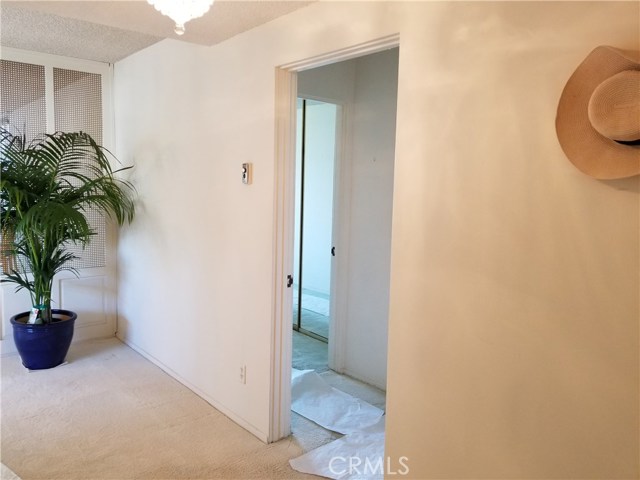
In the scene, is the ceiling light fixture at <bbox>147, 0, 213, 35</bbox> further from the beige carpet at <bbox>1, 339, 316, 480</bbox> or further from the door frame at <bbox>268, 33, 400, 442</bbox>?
the beige carpet at <bbox>1, 339, 316, 480</bbox>

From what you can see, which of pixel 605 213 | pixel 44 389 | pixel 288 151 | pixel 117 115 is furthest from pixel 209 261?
pixel 605 213

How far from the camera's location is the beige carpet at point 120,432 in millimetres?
2465

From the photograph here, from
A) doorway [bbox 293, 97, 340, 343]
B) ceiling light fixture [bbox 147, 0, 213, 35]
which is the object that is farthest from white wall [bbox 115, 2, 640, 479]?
doorway [bbox 293, 97, 340, 343]

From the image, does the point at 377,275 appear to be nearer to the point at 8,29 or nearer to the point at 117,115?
the point at 117,115

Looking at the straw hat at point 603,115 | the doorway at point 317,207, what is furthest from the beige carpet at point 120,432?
the doorway at point 317,207

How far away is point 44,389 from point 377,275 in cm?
223

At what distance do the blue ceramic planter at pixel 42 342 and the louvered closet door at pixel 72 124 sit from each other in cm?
47

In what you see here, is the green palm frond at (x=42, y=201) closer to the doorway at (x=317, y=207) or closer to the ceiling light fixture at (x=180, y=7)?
the ceiling light fixture at (x=180, y=7)

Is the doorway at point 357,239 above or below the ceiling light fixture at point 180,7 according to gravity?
below

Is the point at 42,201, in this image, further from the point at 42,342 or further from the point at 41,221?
the point at 42,342

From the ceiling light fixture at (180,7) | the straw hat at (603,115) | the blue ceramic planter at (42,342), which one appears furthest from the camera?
the blue ceramic planter at (42,342)

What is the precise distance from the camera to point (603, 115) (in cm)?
133

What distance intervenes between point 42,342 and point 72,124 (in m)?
1.68

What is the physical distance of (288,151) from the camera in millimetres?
2609
